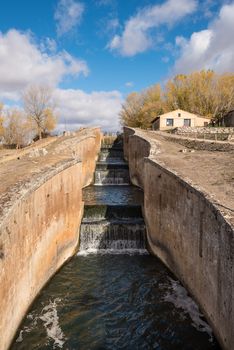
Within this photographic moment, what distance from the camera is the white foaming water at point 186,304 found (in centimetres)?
887

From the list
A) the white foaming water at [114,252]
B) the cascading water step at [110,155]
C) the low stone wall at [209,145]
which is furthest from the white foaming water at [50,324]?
the cascading water step at [110,155]

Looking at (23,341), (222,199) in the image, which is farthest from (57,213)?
(222,199)

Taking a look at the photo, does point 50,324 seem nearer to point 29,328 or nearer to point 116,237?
point 29,328

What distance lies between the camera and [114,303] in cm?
1024

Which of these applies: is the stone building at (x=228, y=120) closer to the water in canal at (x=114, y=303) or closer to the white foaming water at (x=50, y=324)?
the water in canal at (x=114, y=303)

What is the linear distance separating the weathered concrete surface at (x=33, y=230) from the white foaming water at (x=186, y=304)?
4.17 m

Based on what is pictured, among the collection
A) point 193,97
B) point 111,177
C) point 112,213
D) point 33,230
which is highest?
point 193,97

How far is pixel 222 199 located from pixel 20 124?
135ft

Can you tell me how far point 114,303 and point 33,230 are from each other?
10.8 ft

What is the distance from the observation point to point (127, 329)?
8961mm

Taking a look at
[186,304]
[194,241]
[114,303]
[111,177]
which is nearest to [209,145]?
[111,177]

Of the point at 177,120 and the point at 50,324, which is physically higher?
the point at 177,120

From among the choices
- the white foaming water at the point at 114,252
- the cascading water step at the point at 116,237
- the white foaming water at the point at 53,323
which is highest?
the cascading water step at the point at 116,237

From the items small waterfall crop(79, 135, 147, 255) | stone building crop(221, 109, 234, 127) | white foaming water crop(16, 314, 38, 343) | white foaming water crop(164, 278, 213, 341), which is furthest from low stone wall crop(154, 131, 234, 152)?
stone building crop(221, 109, 234, 127)
